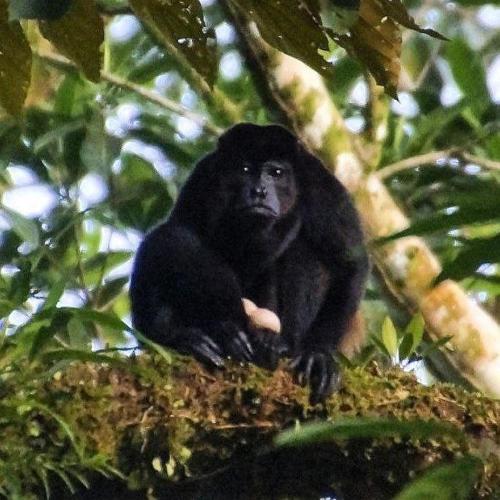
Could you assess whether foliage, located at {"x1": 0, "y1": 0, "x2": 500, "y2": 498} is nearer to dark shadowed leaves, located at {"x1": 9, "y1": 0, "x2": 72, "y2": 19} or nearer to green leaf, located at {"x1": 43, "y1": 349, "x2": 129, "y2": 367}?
green leaf, located at {"x1": 43, "y1": 349, "x2": 129, "y2": 367}

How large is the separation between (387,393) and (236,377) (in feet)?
0.86

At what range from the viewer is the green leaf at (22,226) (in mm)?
2303

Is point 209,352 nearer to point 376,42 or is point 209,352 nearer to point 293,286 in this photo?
point 293,286

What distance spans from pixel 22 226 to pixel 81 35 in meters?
1.16

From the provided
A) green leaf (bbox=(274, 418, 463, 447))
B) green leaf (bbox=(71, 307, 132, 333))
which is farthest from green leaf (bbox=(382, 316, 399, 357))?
green leaf (bbox=(274, 418, 463, 447))

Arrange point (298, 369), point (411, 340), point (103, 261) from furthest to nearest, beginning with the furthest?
point (103, 261) → point (411, 340) → point (298, 369)

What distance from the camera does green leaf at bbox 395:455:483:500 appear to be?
0.65 meters

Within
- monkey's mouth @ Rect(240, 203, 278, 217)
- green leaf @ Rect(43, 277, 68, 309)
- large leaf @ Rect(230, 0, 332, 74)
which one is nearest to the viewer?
large leaf @ Rect(230, 0, 332, 74)

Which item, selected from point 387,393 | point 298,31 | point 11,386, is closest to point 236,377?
point 387,393

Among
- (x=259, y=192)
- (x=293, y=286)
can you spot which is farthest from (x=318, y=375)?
(x=259, y=192)

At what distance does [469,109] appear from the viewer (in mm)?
2965

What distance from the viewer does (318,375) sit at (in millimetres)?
1882

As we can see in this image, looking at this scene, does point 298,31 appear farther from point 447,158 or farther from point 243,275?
point 447,158

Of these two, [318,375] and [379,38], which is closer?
[379,38]
